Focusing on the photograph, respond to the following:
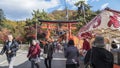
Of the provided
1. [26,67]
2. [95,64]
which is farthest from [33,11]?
[95,64]

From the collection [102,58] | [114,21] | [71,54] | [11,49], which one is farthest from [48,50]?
[102,58]

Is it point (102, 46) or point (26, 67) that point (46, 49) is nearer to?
point (26, 67)

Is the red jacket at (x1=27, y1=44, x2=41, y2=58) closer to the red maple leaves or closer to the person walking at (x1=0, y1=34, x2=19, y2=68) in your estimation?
the person walking at (x1=0, y1=34, x2=19, y2=68)

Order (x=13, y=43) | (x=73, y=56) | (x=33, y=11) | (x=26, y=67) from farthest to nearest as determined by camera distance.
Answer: (x=33, y=11)
(x=26, y=67)
(x=13, y=43)
(x=73, y=56)

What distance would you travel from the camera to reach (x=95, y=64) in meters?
9.01

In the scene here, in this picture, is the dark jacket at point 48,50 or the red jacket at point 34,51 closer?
the red jacket at point 34,51

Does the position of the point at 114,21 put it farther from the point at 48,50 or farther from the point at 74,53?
the point at 48,50

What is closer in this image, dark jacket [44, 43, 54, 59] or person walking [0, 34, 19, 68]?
person walking [0, 34, 19, 68]

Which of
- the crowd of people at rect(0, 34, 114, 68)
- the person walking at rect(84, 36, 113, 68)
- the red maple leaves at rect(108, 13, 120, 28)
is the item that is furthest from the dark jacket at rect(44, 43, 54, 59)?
the person walking at rect(84, 36, 113, 68)

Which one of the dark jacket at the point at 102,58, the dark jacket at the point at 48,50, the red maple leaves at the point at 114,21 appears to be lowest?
the dark jacket at the point at 48,50

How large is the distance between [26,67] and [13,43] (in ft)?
19.9

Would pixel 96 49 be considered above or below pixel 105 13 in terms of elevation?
below

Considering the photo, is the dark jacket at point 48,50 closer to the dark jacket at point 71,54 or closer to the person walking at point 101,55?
the dark jacket at point 71,54

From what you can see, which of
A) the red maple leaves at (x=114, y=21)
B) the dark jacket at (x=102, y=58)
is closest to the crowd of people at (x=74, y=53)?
the dark jacket at (x=102, y=58)
